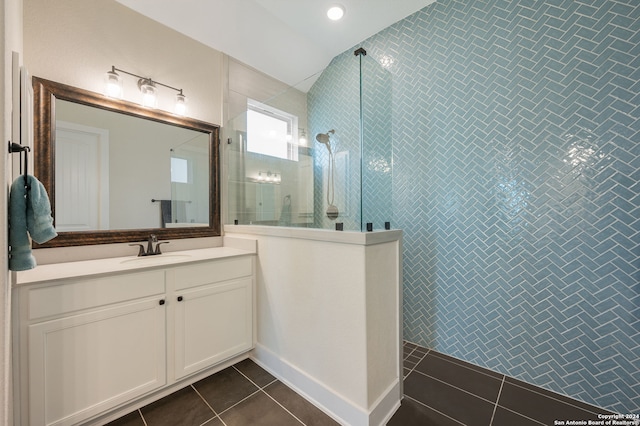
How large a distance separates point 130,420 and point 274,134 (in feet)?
7.70

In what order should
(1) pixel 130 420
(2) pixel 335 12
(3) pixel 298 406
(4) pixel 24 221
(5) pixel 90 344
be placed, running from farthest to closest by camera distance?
(2) pixel 335 12
(3) pixel 298 406
(1) pixel 130 420
(5) pixel 90 344
(4) pixel 24 221

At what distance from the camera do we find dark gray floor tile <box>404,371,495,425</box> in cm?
147

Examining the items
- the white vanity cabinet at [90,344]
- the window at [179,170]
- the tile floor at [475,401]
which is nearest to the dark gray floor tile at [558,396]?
the tile floor at [475,401]

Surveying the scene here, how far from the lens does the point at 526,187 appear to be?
1.79 meters

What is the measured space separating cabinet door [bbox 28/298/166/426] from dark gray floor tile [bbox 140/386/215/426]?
0.13 meters

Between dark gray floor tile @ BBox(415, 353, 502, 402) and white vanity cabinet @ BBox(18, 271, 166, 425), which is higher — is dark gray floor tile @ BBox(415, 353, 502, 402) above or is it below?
below

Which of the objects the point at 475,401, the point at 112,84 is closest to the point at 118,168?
the point at 112,84

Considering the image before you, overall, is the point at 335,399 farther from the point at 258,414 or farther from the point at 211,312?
the point at 211,312

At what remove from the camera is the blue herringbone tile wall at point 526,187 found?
149 centimetres

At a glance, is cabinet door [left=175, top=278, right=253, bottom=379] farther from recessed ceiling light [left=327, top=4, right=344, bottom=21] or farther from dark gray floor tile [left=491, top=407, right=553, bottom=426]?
recessed ceiling light [left=327, top=4, right=344, bottom=21]

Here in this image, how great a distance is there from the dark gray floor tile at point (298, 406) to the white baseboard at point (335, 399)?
25 mm

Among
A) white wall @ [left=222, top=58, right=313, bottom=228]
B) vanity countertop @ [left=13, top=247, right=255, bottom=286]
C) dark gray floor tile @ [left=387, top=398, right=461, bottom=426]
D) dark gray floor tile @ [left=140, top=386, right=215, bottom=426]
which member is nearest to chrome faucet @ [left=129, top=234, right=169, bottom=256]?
vanity countertop @ [left=13, top=247, right=255, bottom=286]

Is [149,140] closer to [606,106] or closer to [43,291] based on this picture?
[43,291]

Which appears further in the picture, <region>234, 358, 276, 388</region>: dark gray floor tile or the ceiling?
the ceiling
